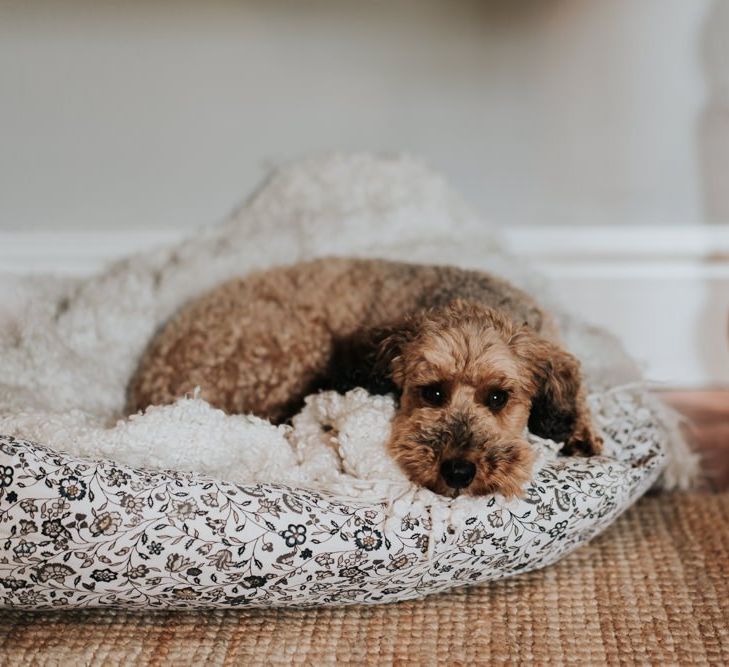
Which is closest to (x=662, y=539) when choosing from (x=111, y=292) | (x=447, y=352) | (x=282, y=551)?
(x=447, y=352)

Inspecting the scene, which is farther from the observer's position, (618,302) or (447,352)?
(618,302)

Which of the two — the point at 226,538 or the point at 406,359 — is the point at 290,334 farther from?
the point at 226,538

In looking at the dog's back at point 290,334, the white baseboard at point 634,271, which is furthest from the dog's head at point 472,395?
the white baseboard at point 634,271

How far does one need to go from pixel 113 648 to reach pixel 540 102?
1.92 m

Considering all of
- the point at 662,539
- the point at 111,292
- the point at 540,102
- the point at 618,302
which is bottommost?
the point at 662,539

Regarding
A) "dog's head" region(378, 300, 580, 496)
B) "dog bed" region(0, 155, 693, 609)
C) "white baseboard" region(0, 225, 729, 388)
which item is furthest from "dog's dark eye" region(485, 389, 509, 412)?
"white baseboard" region(0, 225, 729, 388)

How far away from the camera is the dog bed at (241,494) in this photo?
1529mm

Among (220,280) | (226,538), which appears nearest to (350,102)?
(220,280)

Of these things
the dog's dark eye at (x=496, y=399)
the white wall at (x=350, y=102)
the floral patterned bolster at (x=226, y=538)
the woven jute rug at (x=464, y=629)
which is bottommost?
the woven jute rug at (x=464, y=629)

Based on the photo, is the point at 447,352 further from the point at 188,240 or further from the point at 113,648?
the point at 188,240

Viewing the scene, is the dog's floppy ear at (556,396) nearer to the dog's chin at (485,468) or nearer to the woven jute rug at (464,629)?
the dog's chin at (485,468)

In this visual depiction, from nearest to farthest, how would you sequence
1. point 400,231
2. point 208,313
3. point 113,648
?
point 113,648 → point 208,313 → point 400,231

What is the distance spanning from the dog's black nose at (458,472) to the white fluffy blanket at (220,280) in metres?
0.11

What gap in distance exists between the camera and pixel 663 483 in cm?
220
